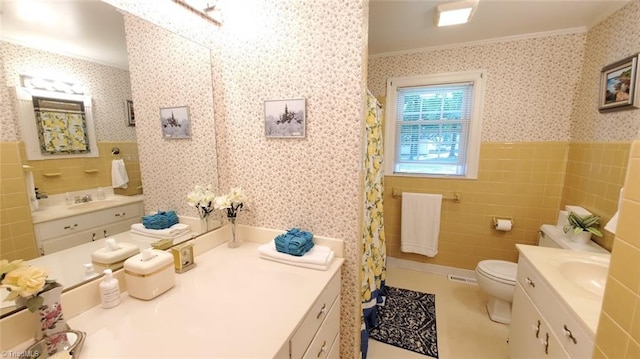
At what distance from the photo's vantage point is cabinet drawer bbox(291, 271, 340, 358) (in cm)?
91

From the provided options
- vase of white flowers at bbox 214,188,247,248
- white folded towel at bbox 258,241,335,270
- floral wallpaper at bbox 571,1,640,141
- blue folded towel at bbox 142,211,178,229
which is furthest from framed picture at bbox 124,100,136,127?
floral wallpaper at bbox 571,1,640,141

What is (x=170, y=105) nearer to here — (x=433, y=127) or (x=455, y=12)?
(x=455, y=12)

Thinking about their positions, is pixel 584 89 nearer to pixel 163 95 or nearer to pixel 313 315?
pixel 313 315

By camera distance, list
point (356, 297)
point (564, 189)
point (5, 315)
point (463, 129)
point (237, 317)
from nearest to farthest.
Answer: point (5, 315) → point (237, 317) → point (356, 297) → point (564, 189) → point (463, 129)

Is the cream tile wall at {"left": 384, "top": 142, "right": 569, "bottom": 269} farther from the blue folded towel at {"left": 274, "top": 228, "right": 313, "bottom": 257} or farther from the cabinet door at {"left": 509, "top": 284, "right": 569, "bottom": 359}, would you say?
the blue folded towel at {"left": 274, "top": 228, "right": 313, "bottom": 257}

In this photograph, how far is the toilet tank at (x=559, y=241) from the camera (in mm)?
1854

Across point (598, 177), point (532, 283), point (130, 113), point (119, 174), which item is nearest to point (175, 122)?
point (130, 113)

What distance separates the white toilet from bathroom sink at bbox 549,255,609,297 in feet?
1.82

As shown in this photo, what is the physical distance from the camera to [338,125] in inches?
52.3

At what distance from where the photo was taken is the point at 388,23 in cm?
214

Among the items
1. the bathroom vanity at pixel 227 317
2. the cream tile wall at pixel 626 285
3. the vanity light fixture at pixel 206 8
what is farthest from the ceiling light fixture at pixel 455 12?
the bathroom vanity at pixel 227 317

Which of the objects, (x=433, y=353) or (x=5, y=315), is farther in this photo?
(x=433, y=353)

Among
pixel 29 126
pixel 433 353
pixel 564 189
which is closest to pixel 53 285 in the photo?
pixel 29 126

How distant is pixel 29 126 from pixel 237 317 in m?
0.94
